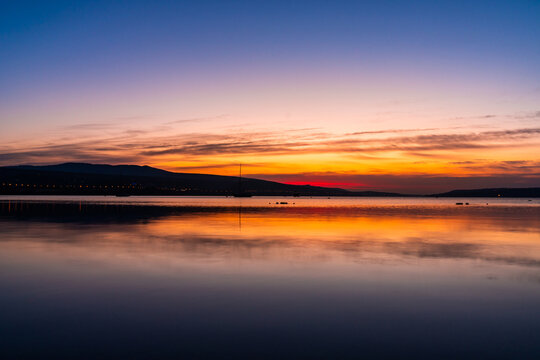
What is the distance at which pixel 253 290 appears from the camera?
12.6m

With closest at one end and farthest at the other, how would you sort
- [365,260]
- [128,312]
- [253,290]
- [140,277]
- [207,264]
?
[128,312] → [253,290] → [140,277] → [207,264] → [365,260]

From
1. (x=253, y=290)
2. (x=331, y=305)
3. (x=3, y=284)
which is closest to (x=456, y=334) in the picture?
(x=331, y=305)

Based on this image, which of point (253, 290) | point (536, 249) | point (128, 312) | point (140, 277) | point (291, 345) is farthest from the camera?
point (536, 249)

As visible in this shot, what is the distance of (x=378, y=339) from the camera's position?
28.0 ft

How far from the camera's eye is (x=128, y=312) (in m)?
10.3

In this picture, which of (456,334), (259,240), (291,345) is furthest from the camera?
(259,240)

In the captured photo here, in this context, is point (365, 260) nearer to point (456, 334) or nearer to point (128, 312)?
point (456, 334)

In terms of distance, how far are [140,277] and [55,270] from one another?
3.38 metres

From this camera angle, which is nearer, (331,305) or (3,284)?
(331,305)

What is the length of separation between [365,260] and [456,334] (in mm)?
9167

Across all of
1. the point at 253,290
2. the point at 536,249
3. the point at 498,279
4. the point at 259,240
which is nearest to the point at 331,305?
the point at 253,290

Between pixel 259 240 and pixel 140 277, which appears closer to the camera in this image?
pixel 140 277

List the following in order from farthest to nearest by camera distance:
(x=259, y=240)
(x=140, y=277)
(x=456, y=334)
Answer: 1. (x=259, y=240)
2. (x=140, y=277)
3. (x=456, y=334)

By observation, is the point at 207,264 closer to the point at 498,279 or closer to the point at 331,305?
the point at 331,305
